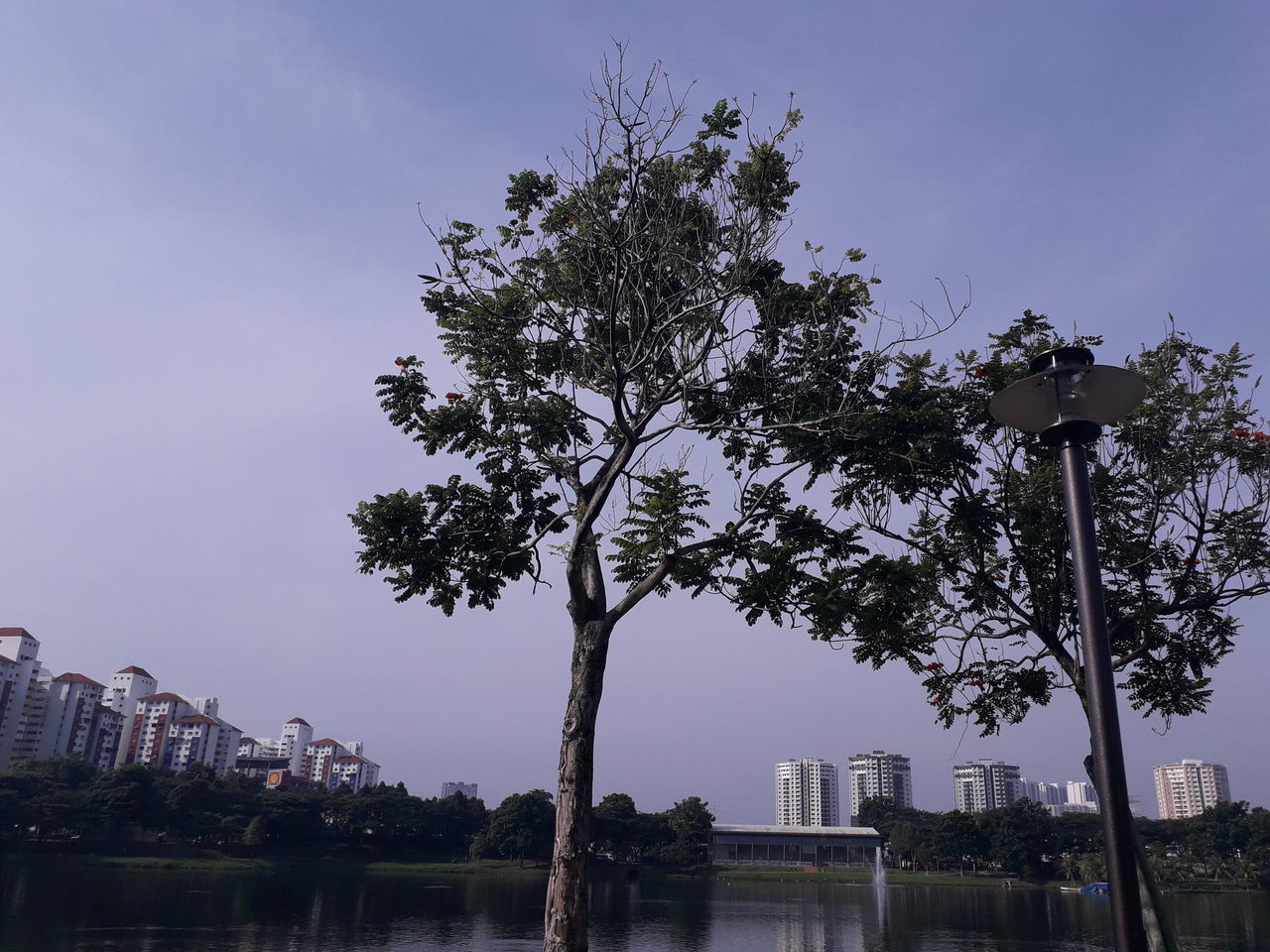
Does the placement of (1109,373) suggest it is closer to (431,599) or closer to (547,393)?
(547,393)

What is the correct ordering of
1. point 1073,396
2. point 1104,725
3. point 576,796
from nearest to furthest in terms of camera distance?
point 1104,725, point 1073,396, point 576,796

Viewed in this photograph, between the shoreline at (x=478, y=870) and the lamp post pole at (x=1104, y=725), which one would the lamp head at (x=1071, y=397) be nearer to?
the lamp post pole at (x=1104, y=725)

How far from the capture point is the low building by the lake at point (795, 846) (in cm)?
11338

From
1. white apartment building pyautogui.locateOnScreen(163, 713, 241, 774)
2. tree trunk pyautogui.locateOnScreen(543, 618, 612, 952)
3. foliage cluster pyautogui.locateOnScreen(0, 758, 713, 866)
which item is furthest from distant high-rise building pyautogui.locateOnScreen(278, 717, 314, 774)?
tree trunk pyautogui.locateOnScreen(543, 618, 612, 952)

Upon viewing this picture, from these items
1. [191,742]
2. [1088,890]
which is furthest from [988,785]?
[191,742]

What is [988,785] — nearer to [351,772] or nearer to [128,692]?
[351,772]

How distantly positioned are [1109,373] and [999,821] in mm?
97406

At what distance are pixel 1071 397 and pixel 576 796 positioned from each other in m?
7.07

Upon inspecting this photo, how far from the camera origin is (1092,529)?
4.86 m

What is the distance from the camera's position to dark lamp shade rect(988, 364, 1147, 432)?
5.11m

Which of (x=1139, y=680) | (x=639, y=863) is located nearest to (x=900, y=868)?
(x=639, y=863)

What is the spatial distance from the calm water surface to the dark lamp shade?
91.6ft

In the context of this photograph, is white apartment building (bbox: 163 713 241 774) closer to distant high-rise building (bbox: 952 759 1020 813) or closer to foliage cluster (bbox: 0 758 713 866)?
foliage cluster (bbox: 0 758 713 866)

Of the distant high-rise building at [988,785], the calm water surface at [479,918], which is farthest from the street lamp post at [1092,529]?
the distant high-rise building at [988,785]
